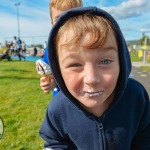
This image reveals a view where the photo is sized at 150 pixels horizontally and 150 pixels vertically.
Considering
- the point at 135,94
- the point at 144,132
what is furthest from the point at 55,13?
the point at 144,132

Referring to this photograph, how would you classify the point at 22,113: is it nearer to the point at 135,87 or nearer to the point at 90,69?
the point at 135,87

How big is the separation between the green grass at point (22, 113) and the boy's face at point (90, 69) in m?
2.31

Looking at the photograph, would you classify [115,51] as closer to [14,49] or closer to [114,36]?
[114,36]

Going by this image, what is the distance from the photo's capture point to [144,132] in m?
1.71

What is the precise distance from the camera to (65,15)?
1.38 meters

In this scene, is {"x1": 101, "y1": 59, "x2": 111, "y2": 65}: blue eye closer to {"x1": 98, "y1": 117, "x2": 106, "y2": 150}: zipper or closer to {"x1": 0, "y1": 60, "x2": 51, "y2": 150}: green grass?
{"x1": 98, "y1": 117, "x2": 106, "y2": 150}: zipper

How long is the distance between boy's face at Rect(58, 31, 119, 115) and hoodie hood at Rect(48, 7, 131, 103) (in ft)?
0.16

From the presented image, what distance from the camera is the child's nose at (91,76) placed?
1271mm

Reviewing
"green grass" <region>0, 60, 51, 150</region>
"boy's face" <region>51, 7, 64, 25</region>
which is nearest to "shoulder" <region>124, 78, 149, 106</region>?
"boy's face" <region>51, 7, 64, 25</region>

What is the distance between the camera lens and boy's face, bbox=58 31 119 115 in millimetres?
1290

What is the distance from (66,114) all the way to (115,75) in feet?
1.42

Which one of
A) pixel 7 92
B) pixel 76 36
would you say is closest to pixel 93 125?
pixel 76 36

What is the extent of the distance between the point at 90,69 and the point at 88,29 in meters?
0.21

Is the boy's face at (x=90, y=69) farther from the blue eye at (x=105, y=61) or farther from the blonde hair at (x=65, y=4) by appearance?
the blonde hair at (x=65, y=4)
